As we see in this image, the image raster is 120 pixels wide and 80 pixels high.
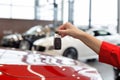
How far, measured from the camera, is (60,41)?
1827 millimetres

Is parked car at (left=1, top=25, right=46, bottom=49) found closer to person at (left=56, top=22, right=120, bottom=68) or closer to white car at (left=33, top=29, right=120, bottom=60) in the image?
white car at (left=33, top=29, right=120, bottom=60)

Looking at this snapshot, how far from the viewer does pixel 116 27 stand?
1111cm

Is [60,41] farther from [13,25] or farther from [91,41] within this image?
[13,25]

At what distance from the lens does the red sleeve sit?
1.62m

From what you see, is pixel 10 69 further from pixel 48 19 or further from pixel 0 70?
pixel 48 19

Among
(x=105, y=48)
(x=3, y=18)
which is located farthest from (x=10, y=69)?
(x=3, y=18)

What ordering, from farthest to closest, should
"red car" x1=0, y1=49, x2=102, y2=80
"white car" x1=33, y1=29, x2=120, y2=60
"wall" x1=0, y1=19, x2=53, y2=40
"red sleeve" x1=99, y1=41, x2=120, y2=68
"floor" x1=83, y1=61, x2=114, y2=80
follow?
"wall" x1=0, y1=19, x2=53, y2=40
"white car" x1=33, y1=29, x2=120, y2=60
"floor" x1=83, y1=61, x2=114, y2=80
"red sleeve" x1=99, y1=41, x2=120, y2=68
"red car" x1=0, y1=49, x2=102, y2=80

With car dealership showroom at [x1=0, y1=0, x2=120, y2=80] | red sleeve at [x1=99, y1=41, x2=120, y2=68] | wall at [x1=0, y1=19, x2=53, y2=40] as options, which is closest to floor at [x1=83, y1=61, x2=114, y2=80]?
car dealership showroom at [x1=0, y1=0, x2=120, y2=80]

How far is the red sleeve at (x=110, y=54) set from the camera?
5.31ft

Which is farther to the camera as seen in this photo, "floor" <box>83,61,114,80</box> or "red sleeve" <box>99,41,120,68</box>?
"floor" <box>83,61,114,80</box>

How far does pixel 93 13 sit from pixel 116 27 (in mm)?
2515

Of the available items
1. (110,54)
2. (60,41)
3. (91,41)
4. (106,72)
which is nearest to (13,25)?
(106,72)

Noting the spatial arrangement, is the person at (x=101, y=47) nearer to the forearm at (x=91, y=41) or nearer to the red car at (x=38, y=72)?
the forearm at (x=91, y=41)

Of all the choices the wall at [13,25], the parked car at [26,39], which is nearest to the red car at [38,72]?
the parked car at [26,39]
